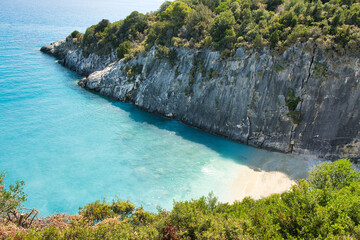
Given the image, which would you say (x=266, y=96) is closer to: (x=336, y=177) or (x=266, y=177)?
(x=266, y=177)

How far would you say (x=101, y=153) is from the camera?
31844mm

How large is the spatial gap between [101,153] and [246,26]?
98.9 feet

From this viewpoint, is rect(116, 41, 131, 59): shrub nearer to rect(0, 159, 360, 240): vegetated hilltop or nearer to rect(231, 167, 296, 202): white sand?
rect(231, 167, 296, 202): white sand

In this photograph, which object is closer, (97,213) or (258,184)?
(97,213)

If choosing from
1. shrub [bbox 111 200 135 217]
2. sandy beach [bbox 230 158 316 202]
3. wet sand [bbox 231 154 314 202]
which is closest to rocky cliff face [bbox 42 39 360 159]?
wet sand [bbox 231 154 314 202]

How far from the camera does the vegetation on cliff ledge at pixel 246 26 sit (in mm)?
28906

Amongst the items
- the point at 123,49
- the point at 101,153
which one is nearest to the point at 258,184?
the point at 101,153

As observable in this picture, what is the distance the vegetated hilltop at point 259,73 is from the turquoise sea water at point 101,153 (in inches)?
133

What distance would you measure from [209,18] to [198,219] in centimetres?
3809

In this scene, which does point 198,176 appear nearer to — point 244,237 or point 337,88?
point 244,237

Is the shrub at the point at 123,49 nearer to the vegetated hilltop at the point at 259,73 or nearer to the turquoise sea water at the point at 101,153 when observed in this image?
the vegetated hilltop at the point at 259,73

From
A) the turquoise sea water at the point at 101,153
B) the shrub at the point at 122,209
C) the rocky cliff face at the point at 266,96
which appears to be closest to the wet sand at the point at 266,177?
the turquoise sea water at the point at 101,153

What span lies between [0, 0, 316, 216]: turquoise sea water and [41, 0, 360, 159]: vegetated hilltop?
3386mm

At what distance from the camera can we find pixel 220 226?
1354 centimetres
